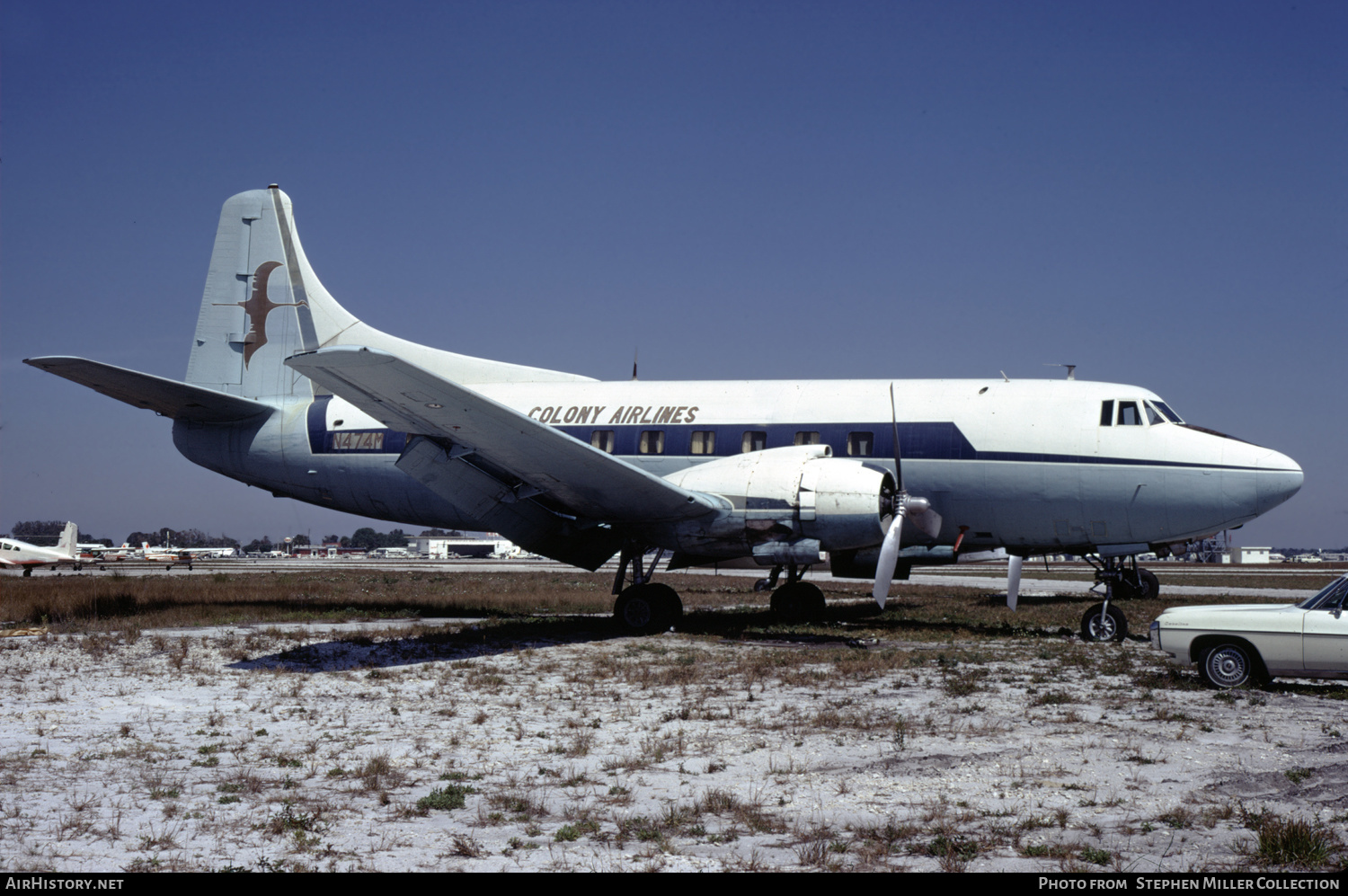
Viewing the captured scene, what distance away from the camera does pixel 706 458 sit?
1867 cm

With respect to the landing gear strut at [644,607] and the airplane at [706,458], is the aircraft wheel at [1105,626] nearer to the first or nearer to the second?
the airplane at [706,458]

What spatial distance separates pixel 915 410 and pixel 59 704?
14327 millimetres

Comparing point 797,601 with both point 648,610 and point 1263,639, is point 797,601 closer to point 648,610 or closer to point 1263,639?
point 648,610

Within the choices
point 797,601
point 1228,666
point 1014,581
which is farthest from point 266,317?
point 1228,666

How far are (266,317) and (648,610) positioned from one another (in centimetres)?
1236

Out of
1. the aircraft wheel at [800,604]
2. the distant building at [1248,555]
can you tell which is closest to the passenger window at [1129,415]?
the aircraft wheel at [800,604]

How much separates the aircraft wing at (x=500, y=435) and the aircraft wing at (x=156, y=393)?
6.15 metres

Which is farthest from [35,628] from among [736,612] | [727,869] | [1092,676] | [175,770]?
[1092,676]

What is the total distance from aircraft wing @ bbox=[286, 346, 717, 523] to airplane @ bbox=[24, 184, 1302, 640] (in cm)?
4

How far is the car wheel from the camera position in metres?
11.4

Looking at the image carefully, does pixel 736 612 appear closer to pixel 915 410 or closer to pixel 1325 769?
pixel 915 410

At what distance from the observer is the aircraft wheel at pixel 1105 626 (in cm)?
1661

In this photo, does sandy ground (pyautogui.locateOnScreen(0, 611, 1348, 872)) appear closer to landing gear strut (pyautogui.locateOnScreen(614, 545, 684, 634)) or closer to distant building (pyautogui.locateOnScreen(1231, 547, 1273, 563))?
landing gear strut (pyautogui.locateOnScreen(614, 545, 684, 634))

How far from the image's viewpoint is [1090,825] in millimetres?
6168
